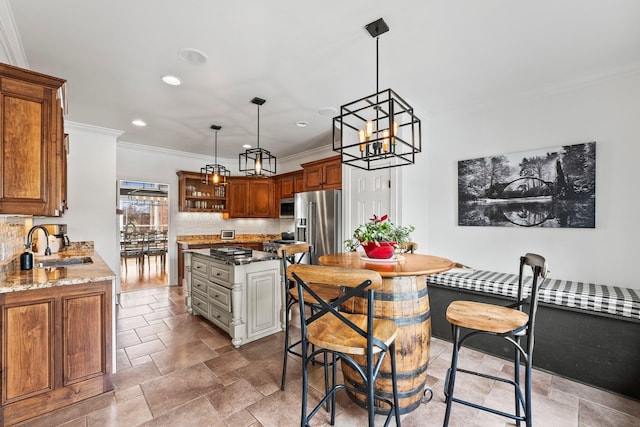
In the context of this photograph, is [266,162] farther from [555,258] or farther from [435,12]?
[555,258]

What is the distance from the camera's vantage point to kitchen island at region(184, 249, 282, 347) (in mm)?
2869

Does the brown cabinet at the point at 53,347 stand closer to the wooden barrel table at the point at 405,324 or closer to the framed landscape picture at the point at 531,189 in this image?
the wooden barrel table at the point at 405,324

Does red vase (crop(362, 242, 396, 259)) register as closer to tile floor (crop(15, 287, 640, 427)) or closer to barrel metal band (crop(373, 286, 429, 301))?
barrel metal band (crop(373, 286, 429, 301))

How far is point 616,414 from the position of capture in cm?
191

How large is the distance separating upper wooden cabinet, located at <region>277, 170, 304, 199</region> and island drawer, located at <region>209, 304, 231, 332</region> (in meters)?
2.92

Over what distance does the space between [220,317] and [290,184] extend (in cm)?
338

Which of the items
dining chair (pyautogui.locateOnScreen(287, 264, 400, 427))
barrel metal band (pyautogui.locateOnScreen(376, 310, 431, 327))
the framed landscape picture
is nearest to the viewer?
dining chair (pyautogui.locateOnScreen(287, 264, 400, 427))

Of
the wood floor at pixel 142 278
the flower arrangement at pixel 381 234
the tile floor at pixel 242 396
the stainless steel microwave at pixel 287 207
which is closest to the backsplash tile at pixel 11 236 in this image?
the tile floor at pixel 242 396

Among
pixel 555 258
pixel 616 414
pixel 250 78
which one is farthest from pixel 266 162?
pixel 616 414

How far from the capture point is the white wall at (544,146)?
2.61m

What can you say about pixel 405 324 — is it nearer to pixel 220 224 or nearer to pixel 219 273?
pixel 219 273

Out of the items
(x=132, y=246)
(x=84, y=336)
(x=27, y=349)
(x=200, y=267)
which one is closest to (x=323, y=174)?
(x=200, y=267)

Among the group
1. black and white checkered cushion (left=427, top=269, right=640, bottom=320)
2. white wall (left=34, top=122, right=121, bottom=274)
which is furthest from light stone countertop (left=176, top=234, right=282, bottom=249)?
black and white checkered cushion (left=427, top=269, right=640, bottom=320)

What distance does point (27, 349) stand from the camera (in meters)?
1.84
